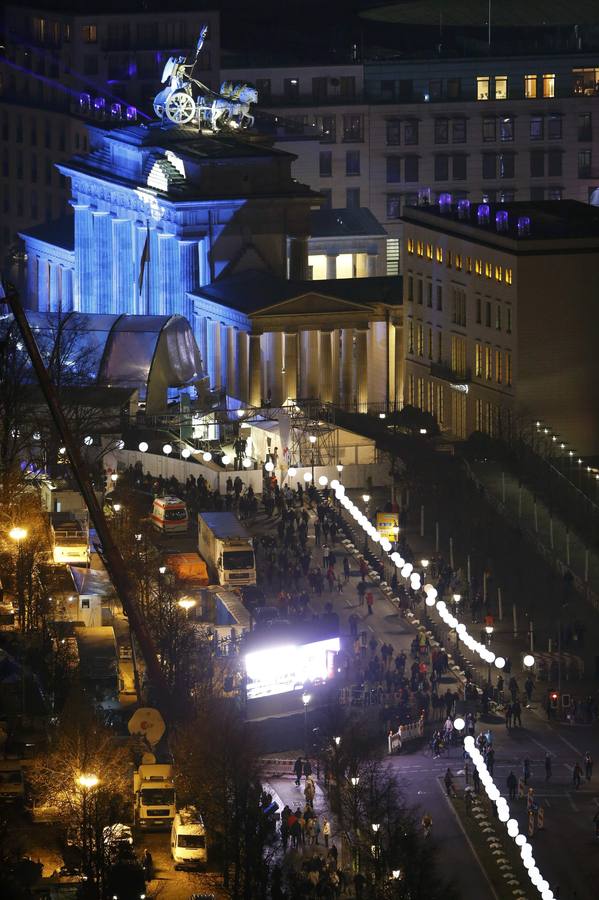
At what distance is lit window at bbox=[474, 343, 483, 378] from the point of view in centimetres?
17200

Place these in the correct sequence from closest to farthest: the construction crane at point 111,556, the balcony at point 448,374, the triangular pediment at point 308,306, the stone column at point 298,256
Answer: the construction crane at point 111,556, the balcony at point 448,374, the triangular pediment at point 308,306, the stone column at point 298,256

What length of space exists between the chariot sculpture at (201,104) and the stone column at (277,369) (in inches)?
739

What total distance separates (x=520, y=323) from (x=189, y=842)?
65.3 metres

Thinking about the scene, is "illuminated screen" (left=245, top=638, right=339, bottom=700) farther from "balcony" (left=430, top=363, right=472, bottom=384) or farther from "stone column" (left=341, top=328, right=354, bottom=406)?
"stone column" (left=341, top=328, right=354, bottom=406)

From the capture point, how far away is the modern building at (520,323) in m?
167

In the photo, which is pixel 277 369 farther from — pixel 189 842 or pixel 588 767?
pixel 189 842

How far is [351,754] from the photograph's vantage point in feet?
371

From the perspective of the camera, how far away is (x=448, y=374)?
175 meters

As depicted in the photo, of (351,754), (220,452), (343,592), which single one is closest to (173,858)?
(351,754)

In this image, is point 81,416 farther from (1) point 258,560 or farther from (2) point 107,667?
(2) point 107,667

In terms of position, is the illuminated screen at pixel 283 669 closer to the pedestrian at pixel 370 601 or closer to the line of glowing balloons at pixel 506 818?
the line of glowing balloons at pixel 506 818

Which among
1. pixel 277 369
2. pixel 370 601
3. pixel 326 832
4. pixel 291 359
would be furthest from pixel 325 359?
pixel 326 832

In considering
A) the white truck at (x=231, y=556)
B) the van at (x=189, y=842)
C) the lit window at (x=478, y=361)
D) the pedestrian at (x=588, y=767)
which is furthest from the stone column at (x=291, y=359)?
the van at (x=189, y=842)

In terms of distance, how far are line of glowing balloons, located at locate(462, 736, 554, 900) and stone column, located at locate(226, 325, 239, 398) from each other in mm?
65909
